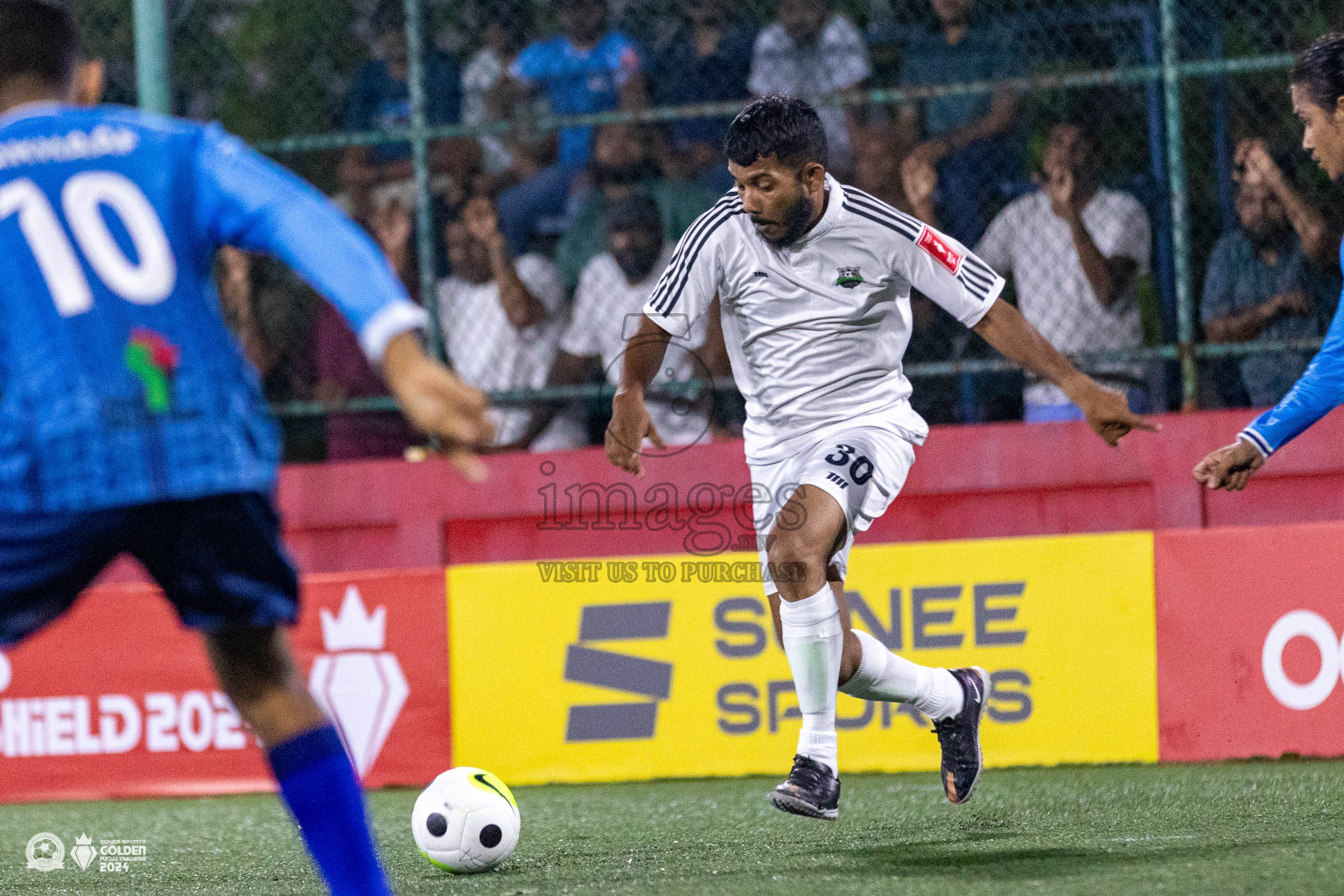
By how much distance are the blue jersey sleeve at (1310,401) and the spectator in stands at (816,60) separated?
280cm

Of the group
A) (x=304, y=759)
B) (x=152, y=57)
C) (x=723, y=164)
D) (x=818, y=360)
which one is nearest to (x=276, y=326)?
(x=152, y=57)

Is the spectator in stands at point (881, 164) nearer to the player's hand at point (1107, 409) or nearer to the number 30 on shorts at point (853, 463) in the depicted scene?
the number 30 on shorts at point (853, 463)

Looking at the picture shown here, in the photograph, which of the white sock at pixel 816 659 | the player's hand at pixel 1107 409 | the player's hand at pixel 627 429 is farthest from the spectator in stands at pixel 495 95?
the player's hand at pixel 1107 409

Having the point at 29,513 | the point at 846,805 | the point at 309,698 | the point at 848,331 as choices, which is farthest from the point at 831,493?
the point at 29,513

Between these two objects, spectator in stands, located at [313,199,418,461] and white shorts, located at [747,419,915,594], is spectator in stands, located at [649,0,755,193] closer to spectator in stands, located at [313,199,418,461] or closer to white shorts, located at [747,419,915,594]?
spectator in stands, located at [313,199,418,461]

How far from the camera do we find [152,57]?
268 inches

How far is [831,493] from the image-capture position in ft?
13.9

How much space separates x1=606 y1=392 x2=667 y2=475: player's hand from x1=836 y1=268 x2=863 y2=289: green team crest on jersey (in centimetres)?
65

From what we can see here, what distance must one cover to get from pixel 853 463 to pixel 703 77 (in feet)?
10.1

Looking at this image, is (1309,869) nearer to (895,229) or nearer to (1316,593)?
(895,229)

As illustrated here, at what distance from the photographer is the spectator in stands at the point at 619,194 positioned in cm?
675

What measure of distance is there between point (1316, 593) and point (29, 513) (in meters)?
4.58

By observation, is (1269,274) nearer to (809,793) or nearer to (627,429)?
(627,429)

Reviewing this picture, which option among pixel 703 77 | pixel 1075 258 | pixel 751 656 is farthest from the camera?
pixel 703 77
